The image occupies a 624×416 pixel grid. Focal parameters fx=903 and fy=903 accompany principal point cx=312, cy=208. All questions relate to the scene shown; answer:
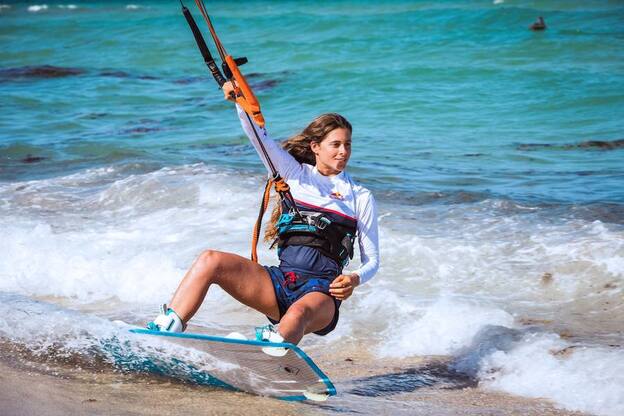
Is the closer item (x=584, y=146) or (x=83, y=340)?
(x=83, y=340)

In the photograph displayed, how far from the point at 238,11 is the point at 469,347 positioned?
3466 cm

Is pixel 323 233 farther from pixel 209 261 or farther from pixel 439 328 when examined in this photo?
pixel 439 328

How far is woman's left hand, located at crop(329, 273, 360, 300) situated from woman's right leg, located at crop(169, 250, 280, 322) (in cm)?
31

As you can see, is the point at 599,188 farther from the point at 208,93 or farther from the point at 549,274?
the point at 208,93

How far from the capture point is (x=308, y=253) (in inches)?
186

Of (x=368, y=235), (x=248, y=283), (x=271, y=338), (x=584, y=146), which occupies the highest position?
(x=368, y=235)

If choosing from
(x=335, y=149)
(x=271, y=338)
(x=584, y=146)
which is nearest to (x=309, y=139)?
(x=335, y=149)

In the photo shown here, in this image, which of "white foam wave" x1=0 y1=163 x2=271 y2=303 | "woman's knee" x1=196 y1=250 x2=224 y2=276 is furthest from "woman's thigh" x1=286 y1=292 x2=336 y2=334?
"white foam wave" x1=0 y1=163 x2=271 y2=303

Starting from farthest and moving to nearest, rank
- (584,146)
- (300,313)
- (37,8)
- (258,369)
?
(37,8)
(584,146)
(300,313)
(258,369)

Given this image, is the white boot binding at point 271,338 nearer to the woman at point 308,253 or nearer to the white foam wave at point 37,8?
the woman at point 308,253

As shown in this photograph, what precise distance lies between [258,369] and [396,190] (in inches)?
223

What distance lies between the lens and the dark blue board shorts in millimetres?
4613

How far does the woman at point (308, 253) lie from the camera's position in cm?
443

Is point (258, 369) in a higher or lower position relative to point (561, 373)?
higher
